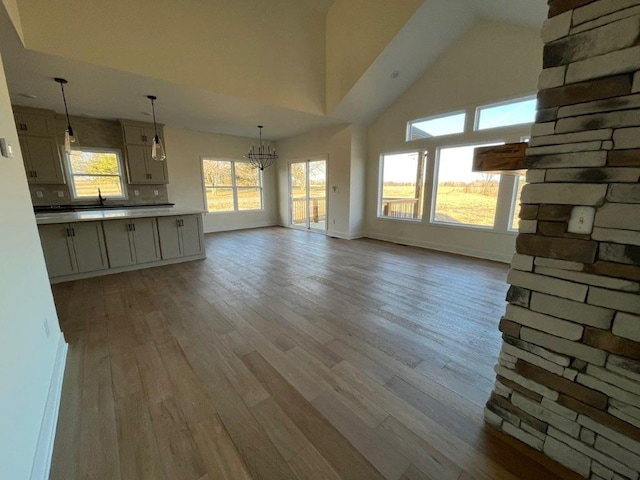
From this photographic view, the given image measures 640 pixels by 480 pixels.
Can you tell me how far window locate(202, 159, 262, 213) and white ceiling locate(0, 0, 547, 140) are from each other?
150 centimetres

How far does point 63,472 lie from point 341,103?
5.55m

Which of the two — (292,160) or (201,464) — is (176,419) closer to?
(201,464)

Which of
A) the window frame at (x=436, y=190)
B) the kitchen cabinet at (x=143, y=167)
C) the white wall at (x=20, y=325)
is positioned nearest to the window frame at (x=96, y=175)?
the kitchen cabinet at (x=143, y=167)

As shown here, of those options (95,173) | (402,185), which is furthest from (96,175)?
(402,185)

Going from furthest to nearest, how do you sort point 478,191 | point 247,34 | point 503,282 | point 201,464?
1. point 478,191
2. point 247,34
3. point 503,282
4. point 201,464

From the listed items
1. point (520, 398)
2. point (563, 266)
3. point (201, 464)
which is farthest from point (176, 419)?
point (563, 266)

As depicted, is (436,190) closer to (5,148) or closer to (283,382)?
(283,382)

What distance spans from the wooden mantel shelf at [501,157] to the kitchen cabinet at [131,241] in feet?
15.0

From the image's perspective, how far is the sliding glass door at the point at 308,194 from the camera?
7.18m

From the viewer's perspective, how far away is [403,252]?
5.15m

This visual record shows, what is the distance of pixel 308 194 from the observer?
759cm

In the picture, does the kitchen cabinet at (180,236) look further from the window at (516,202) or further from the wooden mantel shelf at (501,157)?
the window at (516,202)

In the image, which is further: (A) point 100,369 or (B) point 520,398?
(A) point 100,369

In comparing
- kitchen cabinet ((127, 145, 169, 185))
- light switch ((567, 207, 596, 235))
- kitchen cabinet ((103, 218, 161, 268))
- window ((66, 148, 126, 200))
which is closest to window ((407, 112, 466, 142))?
light switch ((567, 207, 596, 235))
